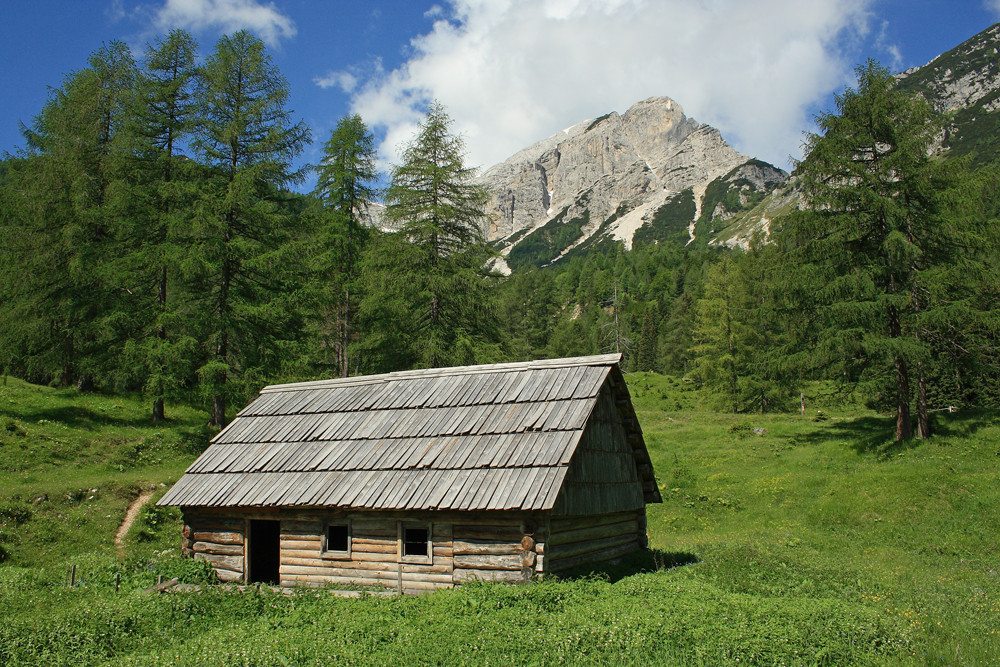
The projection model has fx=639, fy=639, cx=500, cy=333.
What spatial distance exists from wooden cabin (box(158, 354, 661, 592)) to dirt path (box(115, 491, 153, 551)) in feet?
9.78

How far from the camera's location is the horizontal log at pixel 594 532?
534 inches

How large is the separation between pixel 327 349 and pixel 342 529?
16.9 m

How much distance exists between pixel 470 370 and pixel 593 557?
5607 mm

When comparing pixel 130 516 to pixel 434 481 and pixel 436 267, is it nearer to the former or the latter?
pixel 434 481

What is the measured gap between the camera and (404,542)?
1403cm

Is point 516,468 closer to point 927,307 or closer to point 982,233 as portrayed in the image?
point 927,307

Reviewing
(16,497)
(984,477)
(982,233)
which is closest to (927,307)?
(982,233)

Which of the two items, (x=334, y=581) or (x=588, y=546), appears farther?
(x=588, y=546)

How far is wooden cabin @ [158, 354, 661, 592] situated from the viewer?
42.6 feet

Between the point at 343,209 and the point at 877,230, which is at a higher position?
the point at 343,209

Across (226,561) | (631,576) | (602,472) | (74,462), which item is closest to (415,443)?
(602,472)

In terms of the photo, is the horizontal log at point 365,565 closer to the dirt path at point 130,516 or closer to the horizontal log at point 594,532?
the horizontal log at point 594,532

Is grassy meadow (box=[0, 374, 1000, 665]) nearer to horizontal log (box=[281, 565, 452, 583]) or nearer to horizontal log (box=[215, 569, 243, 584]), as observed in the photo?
horizontal log (box=[215, 569, 243, 584])

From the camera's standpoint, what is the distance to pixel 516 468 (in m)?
13.1
